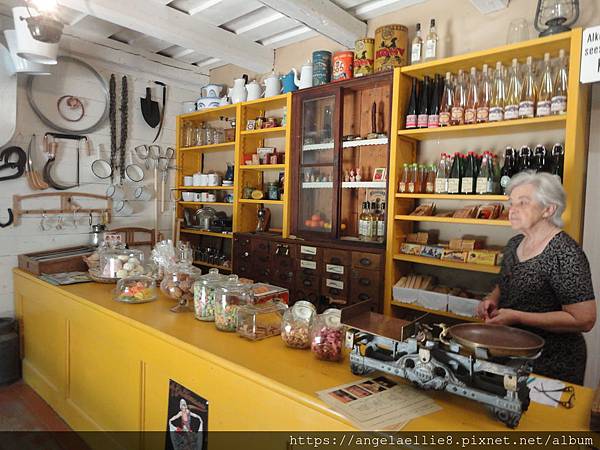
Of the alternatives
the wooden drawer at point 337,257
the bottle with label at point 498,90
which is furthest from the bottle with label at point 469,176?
the wooden drawer at point 337,257

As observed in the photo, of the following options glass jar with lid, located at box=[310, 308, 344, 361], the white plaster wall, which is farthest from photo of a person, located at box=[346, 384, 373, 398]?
the white plaster wall

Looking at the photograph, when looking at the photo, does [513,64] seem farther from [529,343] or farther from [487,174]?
[529,343]

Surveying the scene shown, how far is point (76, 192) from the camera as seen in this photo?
3867 millimetres

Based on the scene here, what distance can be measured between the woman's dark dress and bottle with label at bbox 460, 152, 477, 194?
0.78m

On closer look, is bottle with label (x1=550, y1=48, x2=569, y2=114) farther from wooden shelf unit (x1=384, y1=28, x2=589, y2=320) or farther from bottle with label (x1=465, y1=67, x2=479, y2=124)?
bottle with label (x1=465, y1=67, x2=479, y2=124)

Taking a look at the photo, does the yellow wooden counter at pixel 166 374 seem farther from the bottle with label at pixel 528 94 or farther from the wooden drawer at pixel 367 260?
the bottle with label at pixel 528 94

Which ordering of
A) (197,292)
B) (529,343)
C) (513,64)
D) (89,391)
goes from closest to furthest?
(529,343)
(197,292)
(89,391)
(513,64)

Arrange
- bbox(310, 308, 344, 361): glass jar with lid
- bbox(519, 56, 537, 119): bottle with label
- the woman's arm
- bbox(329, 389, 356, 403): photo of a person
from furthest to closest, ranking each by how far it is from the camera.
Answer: bbox(519, 56, 537, 119): bottle with label
the woman's arm
bbox(310, 308, 344, 361): glass jar with lid
bbox(329, 389, 356, 403): photo of a person

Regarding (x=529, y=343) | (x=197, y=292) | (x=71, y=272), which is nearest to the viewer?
(x=529, y=343)

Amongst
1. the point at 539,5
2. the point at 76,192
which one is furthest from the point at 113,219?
the point at 539,5

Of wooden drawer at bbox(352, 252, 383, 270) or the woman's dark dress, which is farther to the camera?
wooden drawer at bbox(352, 252, 383, 270)

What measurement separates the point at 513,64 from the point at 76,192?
3708mm

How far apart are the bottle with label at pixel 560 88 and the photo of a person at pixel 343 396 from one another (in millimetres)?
1984

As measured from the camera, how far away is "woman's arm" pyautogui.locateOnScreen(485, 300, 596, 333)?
1.67 m
